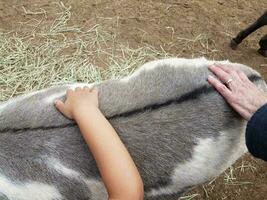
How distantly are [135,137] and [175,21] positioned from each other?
7.95ft

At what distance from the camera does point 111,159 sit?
6.40ft

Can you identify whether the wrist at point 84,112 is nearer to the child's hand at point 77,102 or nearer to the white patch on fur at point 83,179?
the child's hand at point 77,102

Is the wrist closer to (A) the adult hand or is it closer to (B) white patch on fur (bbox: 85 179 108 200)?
(B) white patch on fur (bbox: 85 179 108 200)

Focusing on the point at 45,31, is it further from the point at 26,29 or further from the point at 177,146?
the point at 177,146

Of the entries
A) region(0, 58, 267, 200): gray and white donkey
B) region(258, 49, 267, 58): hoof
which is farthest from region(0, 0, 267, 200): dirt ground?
region(0, 58, 267, 200): gray and white donkey

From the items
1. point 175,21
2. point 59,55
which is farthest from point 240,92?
point 175,21

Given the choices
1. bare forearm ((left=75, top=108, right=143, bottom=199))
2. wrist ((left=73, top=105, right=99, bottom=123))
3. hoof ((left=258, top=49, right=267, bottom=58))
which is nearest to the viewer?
bare forearm ((left=75, top=108, right=143, bottom=199))

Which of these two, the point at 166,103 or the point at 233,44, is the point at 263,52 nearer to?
the point at 233,44

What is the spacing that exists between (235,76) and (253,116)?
0.74ft

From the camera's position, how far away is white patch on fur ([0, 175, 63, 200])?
209 centimetres

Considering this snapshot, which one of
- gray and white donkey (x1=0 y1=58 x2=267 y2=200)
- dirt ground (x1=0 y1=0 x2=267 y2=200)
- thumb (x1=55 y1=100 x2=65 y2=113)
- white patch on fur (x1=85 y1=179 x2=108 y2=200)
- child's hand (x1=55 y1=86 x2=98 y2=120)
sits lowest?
dirt ground (x1=0 y1=0 x2=267 y2=200)

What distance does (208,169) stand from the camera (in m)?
2.26

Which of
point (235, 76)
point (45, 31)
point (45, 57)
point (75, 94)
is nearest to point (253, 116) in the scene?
point (235, 76)

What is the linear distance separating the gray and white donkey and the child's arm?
84mm
